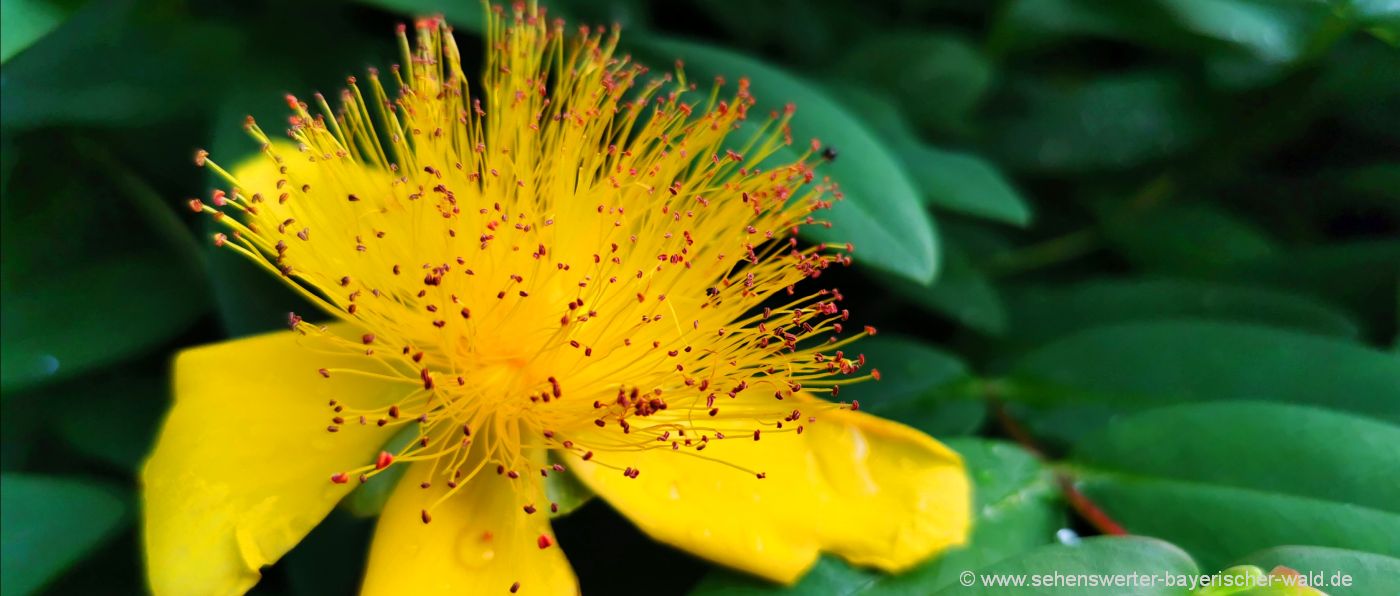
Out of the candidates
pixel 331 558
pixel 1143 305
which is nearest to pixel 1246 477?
pixel 1143 305

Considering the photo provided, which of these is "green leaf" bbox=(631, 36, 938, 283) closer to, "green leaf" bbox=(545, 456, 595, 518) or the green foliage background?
the green foliage background

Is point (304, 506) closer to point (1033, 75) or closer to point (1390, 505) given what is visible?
point (1390, 505)

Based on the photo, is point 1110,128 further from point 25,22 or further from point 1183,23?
point 25,22

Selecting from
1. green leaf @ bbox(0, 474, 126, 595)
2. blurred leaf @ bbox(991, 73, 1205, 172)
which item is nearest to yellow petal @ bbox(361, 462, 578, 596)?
green leaf @ bbox(0, 474, 126, 595)

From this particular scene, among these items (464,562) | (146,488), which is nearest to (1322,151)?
(464,562)

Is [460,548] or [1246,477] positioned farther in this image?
[1246,477]

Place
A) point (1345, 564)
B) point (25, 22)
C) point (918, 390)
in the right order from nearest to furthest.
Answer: point (1345, 564) → point (25, 22) → point (918, 390)
